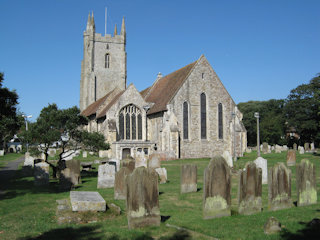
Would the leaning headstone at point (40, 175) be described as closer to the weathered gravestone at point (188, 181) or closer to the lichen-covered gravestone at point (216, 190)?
the weathered gravestone at point (188, 181)

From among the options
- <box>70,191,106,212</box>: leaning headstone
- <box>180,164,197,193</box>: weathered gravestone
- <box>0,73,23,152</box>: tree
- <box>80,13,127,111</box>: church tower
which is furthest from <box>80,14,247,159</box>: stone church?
<box>70,191,106,212</box>: leaning headstone

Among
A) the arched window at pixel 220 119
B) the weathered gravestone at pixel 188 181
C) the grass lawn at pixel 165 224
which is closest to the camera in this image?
the grass lawn at pixel 165 224

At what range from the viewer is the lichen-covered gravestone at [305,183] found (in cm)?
888

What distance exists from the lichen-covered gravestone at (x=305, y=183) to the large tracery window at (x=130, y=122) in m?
25.1

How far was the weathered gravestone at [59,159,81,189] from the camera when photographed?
13719 mm

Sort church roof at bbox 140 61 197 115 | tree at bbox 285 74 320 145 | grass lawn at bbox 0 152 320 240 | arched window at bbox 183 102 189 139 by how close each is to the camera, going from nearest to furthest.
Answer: grass lawn at bbox 0 152 320 240 → arched window at bbox 183 102 189 139 → church roof at bbox 140 61 197 115 → tree at bbox 285 74 320 145

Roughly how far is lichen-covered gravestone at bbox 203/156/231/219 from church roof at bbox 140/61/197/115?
926 inches

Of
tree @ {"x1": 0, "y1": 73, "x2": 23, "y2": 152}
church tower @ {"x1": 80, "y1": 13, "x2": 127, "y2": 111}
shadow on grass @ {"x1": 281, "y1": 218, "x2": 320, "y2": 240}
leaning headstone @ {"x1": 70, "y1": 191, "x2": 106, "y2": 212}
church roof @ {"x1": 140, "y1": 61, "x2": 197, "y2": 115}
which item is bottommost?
shadow on grass @ {"x1": 281, "y1": 218, "x2": 320, "y2": 240}

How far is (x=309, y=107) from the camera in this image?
55.0m

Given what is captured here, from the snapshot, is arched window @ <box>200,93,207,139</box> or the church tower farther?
the church tower

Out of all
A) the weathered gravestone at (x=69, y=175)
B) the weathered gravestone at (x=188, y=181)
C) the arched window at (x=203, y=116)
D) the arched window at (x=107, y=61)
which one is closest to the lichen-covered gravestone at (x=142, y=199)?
the weathered gravestone at (x=188, y=181)

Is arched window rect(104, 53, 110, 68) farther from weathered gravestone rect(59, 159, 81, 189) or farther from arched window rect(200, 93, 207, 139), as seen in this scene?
weathered gravestone rect(59, 159, 81, 189)

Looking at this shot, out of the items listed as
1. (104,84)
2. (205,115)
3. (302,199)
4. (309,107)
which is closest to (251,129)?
(309,107)

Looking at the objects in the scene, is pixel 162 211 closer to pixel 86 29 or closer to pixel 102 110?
pixel 102 110
